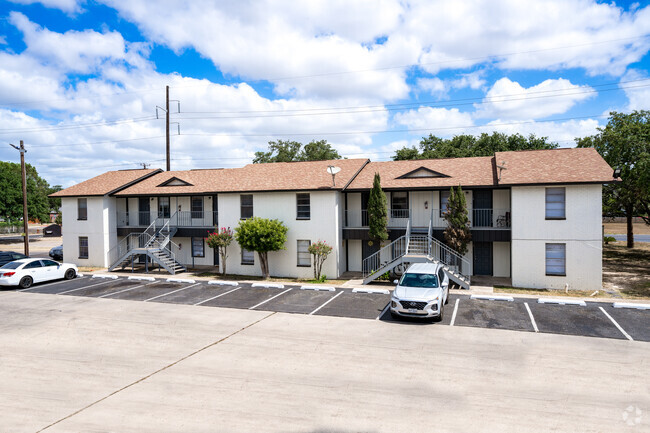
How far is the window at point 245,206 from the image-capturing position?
24.7m

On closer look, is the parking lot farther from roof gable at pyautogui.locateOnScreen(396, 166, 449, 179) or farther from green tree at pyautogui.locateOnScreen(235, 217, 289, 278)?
roof gable at pyautogui.locateOnScreen(396, 166, 449, 179)

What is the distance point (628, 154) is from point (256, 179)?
91.0 ft

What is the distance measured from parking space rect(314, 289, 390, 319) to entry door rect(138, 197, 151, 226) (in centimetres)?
1731

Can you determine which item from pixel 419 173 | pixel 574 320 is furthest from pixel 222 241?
pixel 574 320

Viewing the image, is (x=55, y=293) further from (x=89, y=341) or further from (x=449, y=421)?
(x=449, y=421)

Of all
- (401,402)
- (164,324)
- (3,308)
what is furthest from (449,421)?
(3,308)

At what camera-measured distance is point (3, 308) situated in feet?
54.6

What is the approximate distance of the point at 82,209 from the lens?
93.1 feet

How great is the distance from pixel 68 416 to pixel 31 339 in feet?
21.3

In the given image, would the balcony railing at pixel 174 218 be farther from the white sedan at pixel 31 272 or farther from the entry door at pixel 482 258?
the entry door at pixel 482 258

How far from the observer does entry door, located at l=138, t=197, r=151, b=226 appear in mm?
28625

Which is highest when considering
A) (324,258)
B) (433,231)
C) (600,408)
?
(433,231)

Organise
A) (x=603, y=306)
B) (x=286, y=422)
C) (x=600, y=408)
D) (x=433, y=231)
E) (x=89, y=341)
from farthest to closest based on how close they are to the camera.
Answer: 1. (x=433, y=231)
2. (x=603, y=306)
3. (x=89, y=341)
4. (x=600, y=408)
5. (x=286, y=422)

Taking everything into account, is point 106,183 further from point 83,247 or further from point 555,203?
point 555,203
